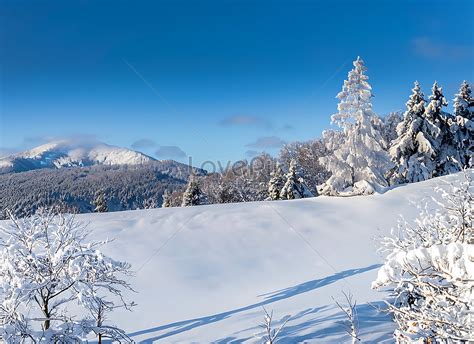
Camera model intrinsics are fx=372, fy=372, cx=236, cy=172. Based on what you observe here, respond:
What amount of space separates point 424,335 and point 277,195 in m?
34.7

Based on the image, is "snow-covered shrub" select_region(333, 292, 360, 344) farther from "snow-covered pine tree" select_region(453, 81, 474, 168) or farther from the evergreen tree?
the evergreen tree

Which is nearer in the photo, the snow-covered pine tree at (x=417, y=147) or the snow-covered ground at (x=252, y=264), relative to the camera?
the snow-covered ground at (x=252, y=264)

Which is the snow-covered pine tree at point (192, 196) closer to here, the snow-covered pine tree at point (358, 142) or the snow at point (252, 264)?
the snow at point (252, 264)

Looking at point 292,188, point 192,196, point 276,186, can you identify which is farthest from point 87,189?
point 292,188

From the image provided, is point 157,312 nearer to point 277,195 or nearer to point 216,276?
point 216,276

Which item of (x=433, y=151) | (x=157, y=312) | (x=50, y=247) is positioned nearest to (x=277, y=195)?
(x=433, y=151)

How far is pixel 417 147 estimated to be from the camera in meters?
27.8

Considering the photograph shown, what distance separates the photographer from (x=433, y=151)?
2677 centimetres

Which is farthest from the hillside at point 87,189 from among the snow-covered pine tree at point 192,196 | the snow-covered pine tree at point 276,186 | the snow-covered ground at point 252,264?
the snow-covered ground at point 252,264

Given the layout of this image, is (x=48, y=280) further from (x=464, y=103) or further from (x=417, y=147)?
(x=464, y=103)

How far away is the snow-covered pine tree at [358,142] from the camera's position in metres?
23.0

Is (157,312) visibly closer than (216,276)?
Yes

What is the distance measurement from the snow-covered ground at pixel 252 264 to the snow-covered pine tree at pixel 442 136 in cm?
575

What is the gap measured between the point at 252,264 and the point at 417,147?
17.5m
